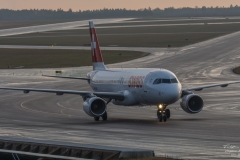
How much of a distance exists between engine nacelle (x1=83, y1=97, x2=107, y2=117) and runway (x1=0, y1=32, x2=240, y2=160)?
75cm

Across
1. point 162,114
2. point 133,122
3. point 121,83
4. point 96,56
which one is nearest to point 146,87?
point 162,114

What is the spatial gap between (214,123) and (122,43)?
98757mm

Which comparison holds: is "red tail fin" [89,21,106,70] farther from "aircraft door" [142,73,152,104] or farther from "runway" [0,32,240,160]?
"aircraft door" [142,73,152,104]

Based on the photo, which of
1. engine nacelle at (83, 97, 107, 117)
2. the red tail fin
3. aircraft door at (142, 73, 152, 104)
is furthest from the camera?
the red tail fin

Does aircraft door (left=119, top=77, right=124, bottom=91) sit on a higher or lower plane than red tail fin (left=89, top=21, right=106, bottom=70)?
lower

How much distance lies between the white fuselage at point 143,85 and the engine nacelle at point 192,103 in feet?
5.95

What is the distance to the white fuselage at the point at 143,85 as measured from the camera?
136 ft

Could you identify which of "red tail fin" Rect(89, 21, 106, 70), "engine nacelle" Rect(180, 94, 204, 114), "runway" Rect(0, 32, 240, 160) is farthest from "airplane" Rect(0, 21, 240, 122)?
"red tail fin" Rect(89, 21, 106, 70)

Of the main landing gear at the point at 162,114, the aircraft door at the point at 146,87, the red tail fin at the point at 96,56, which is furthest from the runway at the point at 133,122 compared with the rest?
the red tail fin at the point at 96,56

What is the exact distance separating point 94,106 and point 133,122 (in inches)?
116

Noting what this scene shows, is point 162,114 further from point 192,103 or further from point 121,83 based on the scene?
point 121,83

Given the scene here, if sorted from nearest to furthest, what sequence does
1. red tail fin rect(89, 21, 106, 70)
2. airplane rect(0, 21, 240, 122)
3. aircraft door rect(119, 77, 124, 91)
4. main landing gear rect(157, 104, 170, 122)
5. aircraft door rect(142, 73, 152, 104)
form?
airplane rect(0, 21, 240, 122) < main landing gear rect(157, 104, 170, 122) < aircraft door rect(142, 73, 152, 104) < aircraft door rect(119, 77, 124, 91) < red tail fin rect(89, 21, 106, 70)

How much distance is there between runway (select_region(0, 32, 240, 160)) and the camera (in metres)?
31.6

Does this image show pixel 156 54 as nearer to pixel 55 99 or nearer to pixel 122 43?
pixel 122 43
